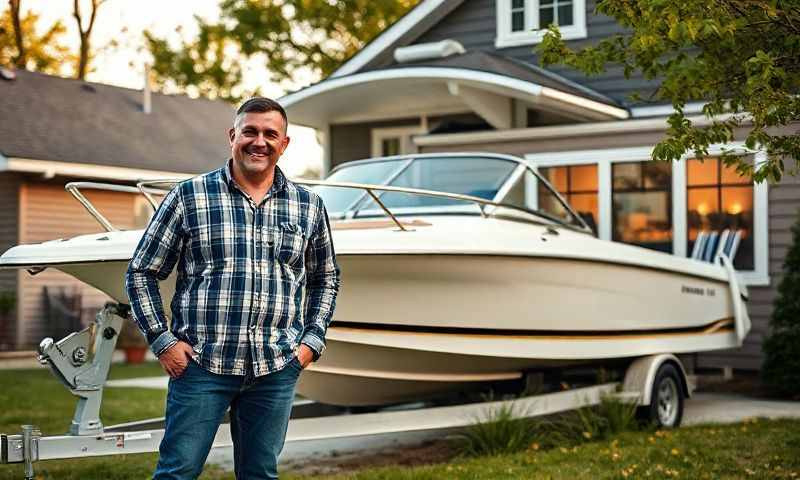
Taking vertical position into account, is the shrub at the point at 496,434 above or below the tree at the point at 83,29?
below

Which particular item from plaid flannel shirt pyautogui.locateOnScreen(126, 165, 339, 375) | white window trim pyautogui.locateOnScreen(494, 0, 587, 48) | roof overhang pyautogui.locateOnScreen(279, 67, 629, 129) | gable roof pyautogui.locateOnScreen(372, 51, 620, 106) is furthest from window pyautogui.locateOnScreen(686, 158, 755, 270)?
plaid flannel shirt pyautogui.locateOnScreen(126, 165, 339, 375)

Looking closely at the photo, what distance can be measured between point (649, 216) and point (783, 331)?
208 centimetres

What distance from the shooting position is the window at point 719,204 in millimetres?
11453

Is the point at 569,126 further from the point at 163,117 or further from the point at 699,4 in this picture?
the point at 163,117

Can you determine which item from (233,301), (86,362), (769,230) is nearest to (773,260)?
(769,230)

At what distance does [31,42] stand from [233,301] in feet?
96.0

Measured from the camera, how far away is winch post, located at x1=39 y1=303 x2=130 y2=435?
5.83 metres

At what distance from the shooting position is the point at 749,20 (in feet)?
17.9

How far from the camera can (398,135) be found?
14.1 m

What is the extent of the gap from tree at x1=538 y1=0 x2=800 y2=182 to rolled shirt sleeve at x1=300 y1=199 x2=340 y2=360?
1.76 m

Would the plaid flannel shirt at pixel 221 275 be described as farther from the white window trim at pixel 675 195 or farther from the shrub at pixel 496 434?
the white window trim at pixel 675 195

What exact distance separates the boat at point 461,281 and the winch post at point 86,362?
234mm

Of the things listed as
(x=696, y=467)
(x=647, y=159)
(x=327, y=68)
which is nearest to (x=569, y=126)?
(x=647, y=159)

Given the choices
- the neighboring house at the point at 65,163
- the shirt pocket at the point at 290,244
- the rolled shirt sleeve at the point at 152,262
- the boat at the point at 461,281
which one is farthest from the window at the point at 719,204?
the neighboring house at the point at 65,163
